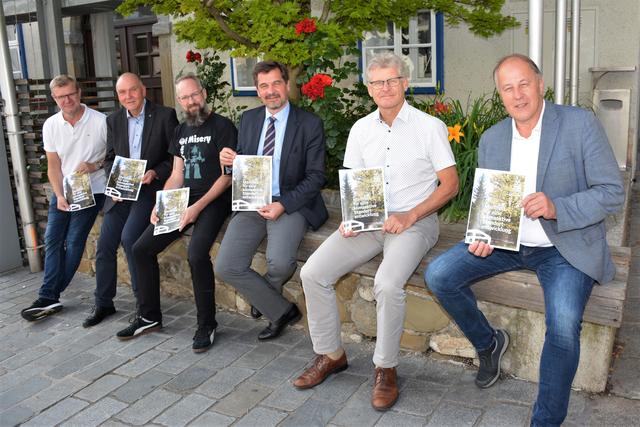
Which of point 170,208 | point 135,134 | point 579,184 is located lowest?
point 170,208

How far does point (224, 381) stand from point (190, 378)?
218 millimetres

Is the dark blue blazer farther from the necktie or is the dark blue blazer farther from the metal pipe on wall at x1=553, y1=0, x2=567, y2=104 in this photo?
the metal pipe on wall at x1=553, y1=0, x2=567, y2=104

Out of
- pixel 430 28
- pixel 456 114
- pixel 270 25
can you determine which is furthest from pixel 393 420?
pixel 430 28

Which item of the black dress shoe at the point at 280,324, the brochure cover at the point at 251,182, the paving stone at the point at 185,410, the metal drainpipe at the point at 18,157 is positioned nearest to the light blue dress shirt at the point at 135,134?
the brochure cover at the point at 251,182

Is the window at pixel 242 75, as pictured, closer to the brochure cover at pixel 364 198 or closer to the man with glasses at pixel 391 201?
the man with glasses at pixel 391 201

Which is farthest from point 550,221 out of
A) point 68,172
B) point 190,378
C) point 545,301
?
point 68,172

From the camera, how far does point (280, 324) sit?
4.10 meters

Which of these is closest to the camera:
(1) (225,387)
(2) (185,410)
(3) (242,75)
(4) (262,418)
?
(4) (262,418)

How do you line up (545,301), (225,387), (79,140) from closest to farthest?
(545,301), (225,387), (79,140)

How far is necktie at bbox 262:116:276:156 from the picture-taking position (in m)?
4.09

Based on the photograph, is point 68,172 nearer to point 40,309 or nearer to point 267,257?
point 40,309

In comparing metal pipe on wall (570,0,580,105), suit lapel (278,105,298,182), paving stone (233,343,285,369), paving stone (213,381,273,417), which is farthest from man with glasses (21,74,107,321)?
metal pipe on wall (570,0,580,105)

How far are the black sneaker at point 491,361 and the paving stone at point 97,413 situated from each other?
6.27ft

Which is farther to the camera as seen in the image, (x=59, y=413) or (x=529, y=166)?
(x=59, y=413)
